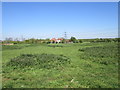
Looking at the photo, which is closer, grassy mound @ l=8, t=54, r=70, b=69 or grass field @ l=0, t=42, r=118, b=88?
grass field @ l=0, t=42, r=118, b=88

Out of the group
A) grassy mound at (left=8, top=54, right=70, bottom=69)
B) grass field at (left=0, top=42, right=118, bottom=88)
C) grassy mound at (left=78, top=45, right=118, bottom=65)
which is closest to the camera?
grass field at (left=0, top=42, right=118, bottom=88)

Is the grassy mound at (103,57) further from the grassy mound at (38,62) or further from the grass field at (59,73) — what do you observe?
the grassy mound at (38,62)

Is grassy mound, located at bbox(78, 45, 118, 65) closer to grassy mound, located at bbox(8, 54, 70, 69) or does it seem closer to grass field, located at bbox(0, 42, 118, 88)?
grass field, located at bbox(0, 42, 118, 88)

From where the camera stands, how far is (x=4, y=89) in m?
4.58

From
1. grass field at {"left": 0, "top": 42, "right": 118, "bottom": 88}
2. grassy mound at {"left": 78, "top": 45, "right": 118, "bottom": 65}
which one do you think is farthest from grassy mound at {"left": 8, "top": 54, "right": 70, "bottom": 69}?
grassy mound at {"left": 78, "top": 45, "right": 118, "bottom": 65}

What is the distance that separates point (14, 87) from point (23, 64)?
4276 millimetres

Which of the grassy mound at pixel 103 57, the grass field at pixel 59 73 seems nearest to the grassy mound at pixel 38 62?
the grass field at pixel 59 73

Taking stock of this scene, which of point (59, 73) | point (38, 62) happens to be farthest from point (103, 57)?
point (59, 73)

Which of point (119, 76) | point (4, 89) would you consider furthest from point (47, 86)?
point (119, 76)

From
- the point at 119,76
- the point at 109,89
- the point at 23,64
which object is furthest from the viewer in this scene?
the point at 23,64

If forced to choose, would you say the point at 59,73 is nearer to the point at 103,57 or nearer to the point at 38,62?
the point at 38,62

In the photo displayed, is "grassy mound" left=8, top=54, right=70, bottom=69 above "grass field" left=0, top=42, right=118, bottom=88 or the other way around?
above

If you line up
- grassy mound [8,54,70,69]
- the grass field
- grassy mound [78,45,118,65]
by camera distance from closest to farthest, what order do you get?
the grass field, grassy mound [8,54,70,69], grassy mound [78,45,118,65]

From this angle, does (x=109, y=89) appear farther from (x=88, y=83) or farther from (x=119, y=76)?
(x=119, y=76)
